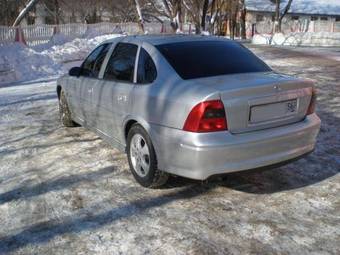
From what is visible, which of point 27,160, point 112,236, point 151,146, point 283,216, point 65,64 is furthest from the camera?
point 65,64

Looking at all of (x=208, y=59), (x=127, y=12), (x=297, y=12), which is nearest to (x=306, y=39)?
(x=297, y=12)

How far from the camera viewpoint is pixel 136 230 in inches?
163

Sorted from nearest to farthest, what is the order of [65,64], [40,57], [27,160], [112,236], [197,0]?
[112,236] → [27,160] → [40,57] → [65,64] → [197,0]

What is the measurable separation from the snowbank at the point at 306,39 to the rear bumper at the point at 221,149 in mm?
30965

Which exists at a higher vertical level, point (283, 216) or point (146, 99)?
point (146, 99)

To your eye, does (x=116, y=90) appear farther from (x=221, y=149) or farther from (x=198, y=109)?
(x=221, y=149)

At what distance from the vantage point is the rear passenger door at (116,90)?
530 centimetres

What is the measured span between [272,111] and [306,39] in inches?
1253

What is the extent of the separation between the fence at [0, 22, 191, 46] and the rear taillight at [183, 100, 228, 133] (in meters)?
16.3

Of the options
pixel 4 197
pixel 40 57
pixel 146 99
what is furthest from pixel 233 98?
pixel 40 57

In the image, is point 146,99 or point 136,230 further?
point 146,99

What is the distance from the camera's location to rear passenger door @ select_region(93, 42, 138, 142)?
530 centimetres

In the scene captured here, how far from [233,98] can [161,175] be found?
115cm

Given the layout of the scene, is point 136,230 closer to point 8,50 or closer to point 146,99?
point 146,99
